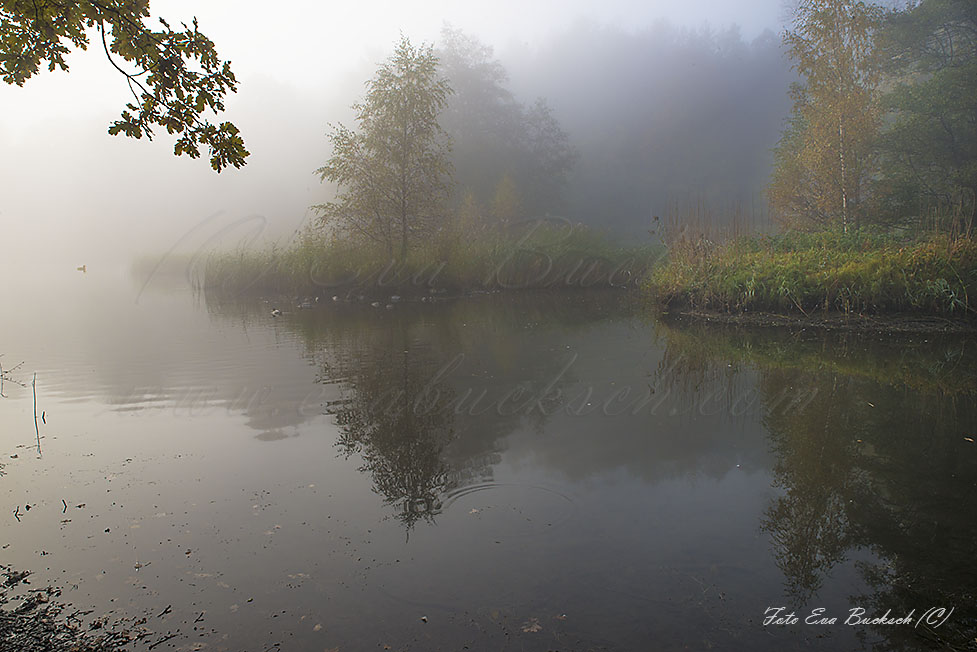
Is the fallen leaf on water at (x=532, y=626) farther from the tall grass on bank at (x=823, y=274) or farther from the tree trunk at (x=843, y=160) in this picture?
the tree trunk at (x=843, y=160)

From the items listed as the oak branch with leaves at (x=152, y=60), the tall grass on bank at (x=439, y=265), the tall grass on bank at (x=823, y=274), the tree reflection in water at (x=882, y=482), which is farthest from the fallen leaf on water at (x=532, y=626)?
the tall grass on bank at (x=439, y=265)

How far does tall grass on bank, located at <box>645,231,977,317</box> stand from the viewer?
9.39m

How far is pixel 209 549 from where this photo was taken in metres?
3.24

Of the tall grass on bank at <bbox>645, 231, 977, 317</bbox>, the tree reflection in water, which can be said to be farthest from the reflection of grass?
the tall grass on bank at <bbox>645, 231, 977, 317</bbox>

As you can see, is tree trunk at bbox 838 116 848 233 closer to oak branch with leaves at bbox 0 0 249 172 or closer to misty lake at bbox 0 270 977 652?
misty lake at bbox 0 270 977 652

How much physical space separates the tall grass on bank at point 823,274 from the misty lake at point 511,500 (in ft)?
6.21

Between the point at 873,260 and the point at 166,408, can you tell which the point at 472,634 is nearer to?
the point at 166,408

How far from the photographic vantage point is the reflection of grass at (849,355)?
6629mm

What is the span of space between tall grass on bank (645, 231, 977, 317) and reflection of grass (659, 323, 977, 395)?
3.48ft

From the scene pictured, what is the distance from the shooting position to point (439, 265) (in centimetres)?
1889

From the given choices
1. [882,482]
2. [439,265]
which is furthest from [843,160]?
[882,482]

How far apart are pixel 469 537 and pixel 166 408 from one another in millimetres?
4349

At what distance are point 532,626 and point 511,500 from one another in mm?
1273

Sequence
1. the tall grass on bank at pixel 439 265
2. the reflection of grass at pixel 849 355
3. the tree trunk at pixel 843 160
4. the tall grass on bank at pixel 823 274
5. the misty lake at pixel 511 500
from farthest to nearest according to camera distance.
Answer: the tall grass on bank at pixel 439 265, the tree trunk at pixel 843 160, the tall grass on bank at pixel 823 274, the reflection of grass at pixel 849 355, the misty lake at pixel 511 500
